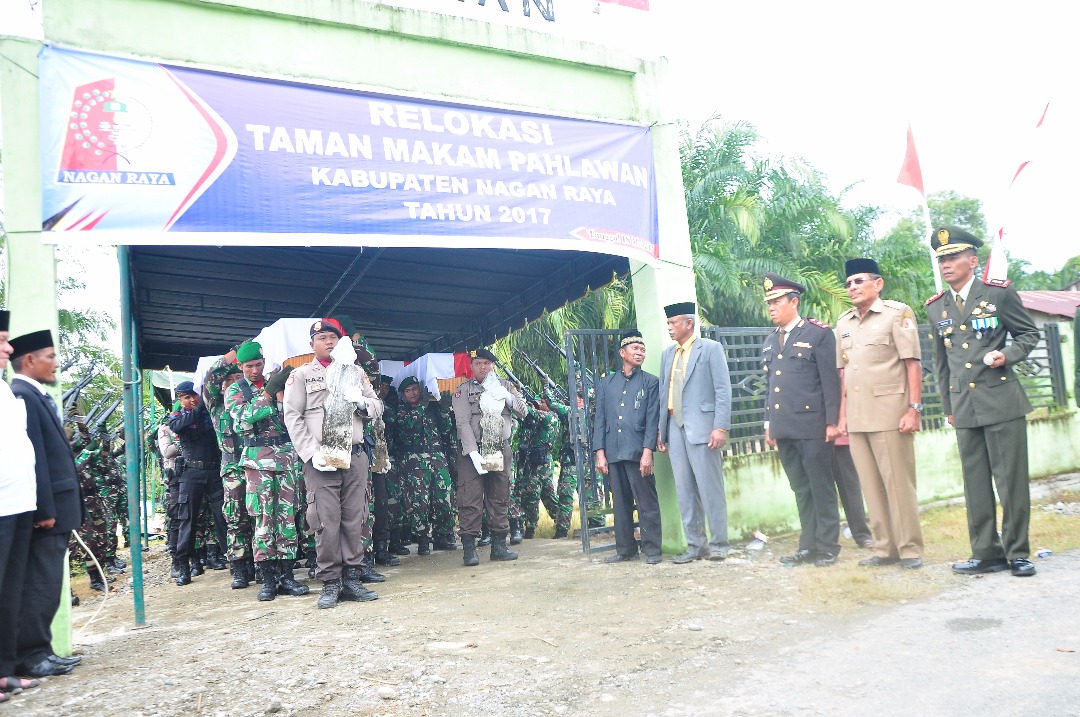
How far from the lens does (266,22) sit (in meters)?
5.48

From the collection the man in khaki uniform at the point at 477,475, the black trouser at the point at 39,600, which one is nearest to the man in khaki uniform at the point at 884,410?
the man in khaki uniform at the point at 477,475

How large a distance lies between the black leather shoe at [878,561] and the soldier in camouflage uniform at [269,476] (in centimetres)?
420

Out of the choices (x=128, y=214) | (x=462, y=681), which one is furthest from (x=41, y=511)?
(x=462, y=681)

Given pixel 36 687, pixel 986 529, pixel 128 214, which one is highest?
pixel 128 214

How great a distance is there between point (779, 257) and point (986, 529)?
17317mm

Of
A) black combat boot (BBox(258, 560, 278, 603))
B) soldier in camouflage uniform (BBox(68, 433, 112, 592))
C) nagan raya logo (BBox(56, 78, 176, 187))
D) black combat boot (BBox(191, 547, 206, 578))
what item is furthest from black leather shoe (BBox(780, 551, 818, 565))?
soldier in camouflage uniform (BBox(68, 433, 112, 592))

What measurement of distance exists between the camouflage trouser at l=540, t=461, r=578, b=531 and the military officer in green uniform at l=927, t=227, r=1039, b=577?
4.65 metres

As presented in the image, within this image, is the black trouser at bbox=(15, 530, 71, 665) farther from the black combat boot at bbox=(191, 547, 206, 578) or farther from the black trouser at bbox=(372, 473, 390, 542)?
the black combat boot at bbox=(191, 547, 206, 578)

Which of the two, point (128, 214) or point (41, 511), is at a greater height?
point (128, 214)

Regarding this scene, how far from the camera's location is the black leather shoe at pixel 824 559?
539 cm

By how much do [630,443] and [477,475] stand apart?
146 cm

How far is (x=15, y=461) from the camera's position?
12.9 ft

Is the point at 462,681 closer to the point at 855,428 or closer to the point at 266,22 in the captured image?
the point at 855,428

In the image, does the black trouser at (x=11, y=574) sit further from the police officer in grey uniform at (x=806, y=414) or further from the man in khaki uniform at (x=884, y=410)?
the man in khaki uniform at (x=884, y=410)
